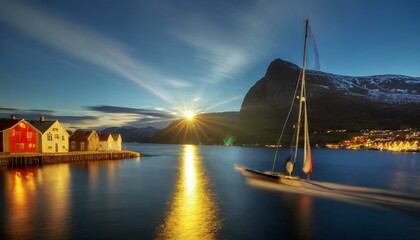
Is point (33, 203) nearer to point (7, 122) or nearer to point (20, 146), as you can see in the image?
point (7, 122)

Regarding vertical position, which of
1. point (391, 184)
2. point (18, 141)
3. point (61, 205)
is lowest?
point (391, 184)

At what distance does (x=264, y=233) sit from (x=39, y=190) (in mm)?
33518

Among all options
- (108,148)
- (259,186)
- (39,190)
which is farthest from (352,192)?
(108,148)

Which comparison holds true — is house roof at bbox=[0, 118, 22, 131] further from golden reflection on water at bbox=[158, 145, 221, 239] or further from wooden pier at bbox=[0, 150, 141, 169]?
golden reflection on water at bbox=[158, 145, 221, 239]

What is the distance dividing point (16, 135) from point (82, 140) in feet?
92.2

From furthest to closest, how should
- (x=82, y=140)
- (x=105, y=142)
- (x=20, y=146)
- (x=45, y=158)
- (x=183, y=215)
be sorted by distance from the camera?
(x=105, y=142), (x=82, y=140), (x=45, y=158), (x=20, y=146), (x=183, y=215)

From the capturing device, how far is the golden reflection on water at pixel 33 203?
26.1m

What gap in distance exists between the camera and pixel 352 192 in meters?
48.7

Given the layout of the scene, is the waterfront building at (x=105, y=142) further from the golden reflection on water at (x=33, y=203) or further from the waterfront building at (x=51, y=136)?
the golden reflection on water at (x=33, y=203)

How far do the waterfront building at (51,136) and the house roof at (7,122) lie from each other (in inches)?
245

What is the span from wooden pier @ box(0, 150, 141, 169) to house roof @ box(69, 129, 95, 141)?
851cm

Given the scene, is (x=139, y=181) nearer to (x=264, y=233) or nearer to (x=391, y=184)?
(x=264, y=233)

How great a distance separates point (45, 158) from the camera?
82.2 m

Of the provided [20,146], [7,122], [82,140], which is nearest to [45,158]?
[20,146]
